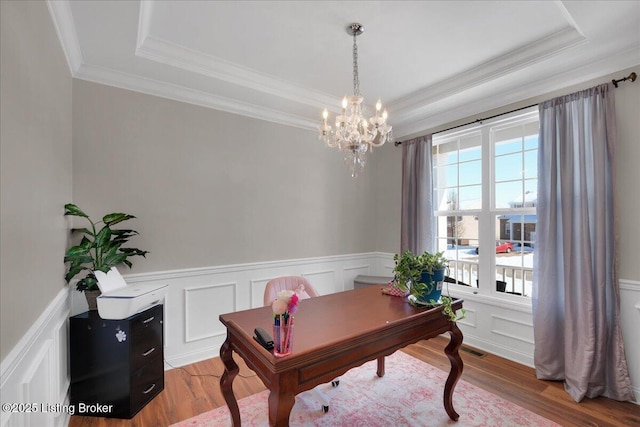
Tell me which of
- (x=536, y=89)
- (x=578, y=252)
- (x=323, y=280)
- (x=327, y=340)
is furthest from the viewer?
(x=323, y=280)

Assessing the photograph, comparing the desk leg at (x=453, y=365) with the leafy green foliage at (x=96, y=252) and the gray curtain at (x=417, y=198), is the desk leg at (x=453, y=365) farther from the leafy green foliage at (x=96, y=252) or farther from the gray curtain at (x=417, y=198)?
the leafy green foliage at (x=96, y=252)

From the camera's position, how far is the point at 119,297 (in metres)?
2.00

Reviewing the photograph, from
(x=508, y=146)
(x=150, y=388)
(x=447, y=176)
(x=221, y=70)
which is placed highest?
(x=221, y=70)

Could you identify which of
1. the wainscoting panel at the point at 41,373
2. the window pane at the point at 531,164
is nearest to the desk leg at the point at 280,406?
the wainscoting panel at the point at 41,373

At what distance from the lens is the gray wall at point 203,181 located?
8.32ft

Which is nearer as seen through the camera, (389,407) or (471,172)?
(389,407)

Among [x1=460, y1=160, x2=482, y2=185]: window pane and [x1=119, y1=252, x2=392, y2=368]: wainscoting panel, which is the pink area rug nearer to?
[x1=119, y1=252, x2=392, y2=368]: wainscoting panel

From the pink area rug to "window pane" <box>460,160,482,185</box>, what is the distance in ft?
7.05

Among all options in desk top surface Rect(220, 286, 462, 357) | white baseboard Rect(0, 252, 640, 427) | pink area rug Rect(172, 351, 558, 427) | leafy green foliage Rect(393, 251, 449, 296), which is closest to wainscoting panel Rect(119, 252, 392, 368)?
white baseboard Rect(0, 252, 640, 427)

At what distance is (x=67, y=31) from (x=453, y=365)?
11.4 ft

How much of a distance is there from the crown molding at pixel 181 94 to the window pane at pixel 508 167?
7.55 ft

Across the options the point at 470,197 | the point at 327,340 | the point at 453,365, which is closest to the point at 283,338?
the point at 327,340

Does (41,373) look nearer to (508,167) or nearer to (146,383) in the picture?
(146,383)

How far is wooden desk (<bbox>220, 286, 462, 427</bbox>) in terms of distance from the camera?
1277mm
